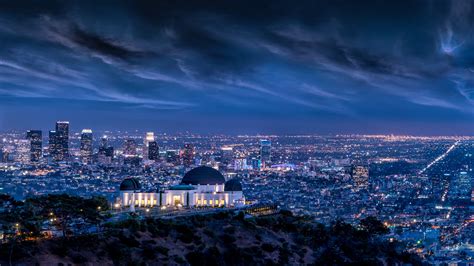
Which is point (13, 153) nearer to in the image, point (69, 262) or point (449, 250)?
point (449, 250)

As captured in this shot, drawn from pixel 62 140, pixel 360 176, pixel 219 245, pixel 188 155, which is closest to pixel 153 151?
pixel 188 155

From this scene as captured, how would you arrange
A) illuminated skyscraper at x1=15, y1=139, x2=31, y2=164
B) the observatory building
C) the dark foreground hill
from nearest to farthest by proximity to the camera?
the dark foreground hill < the observatory building < illuminated skyscraper at x1=15, y1=139, x2=31, y2=164

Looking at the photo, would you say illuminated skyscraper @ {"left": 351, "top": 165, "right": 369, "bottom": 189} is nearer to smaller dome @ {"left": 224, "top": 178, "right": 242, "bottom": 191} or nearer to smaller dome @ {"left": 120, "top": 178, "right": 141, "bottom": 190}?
smaller dome @ {"left": 224, "top": 178, "right": 242, "bottom": 191}

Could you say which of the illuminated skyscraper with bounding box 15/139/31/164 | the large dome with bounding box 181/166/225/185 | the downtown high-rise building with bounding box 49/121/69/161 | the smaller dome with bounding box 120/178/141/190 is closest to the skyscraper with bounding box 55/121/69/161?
the downtown high-rise building with bounding box 49/121/69/161

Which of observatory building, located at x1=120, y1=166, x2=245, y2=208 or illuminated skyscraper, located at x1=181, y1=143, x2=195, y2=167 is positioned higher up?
illuminated skyscraper, located at x1=181, y1=143, x2=195, y2=167

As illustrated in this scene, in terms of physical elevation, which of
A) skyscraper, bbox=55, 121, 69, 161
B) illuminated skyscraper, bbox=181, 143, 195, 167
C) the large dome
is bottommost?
the large dome

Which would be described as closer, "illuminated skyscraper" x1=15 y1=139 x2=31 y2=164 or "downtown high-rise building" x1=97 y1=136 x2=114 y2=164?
"illuminated skyscraper" x1=15 y1=139 x2=31 y2=164
